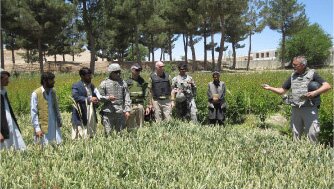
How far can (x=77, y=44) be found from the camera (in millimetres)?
57406

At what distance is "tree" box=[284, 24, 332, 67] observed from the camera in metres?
57.8

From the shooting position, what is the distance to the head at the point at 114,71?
22.8 ft

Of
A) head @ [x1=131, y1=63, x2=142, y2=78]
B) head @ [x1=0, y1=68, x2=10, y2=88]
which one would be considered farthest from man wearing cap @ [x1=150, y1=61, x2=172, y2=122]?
head @ [x1=0, y1=68, x2=10, y2=88]

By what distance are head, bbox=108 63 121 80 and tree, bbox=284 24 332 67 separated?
5519 centimetres

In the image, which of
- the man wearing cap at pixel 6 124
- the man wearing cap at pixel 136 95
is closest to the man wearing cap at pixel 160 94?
the man wearing cap at pixel 136 95

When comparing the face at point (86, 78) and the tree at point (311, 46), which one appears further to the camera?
the tree at point (311, 46)

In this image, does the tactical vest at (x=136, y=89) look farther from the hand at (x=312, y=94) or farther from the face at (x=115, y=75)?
the hand at (x=312, y=94)

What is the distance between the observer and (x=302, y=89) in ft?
20.9

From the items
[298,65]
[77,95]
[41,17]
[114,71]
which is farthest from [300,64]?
[41,17]

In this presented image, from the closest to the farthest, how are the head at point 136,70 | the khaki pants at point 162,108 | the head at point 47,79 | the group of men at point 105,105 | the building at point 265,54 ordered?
the group of men at point 105,105, the head at point 47,79, the head at point 136,70, the khaki pants at point 162,108, the building at point 265,54

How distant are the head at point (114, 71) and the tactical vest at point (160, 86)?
1.52 meters

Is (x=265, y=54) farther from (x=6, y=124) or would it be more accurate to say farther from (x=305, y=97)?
(x=6, y=124)

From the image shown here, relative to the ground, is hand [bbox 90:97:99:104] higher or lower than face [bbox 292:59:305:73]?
lower

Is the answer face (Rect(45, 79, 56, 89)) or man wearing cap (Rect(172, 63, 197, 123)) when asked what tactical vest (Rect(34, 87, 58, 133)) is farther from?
man wearing cap (Rect(172, 63, 197, 123))
